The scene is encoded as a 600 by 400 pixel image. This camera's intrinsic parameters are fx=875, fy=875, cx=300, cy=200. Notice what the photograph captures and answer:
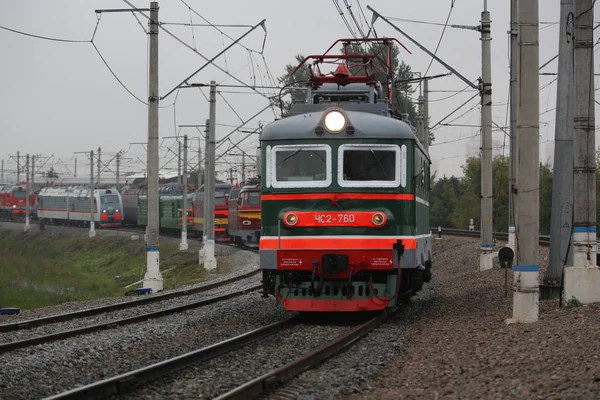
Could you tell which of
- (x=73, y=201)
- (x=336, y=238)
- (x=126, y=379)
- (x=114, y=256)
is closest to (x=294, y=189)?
(x=336, y=238)

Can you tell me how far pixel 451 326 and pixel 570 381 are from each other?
4.90 m

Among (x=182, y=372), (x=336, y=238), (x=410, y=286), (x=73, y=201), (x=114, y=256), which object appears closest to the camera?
(x=182, y=372)

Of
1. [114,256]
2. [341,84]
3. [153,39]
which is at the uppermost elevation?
[153,39]

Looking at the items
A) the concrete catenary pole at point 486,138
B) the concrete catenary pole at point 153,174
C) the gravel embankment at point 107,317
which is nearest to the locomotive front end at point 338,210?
the gravel embankment at point 107,317

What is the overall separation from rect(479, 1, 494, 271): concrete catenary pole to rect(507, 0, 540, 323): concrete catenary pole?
10.9 m

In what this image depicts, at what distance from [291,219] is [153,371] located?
440cm

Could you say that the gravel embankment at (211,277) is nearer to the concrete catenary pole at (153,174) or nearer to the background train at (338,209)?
the concrete catenary pole at (153,174)

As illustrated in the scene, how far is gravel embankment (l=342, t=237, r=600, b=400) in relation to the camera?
7.29 m

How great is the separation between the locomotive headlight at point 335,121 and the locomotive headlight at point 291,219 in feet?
4.29

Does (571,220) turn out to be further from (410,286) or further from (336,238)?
(336,238)

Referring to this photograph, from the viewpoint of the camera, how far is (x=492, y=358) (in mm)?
8938

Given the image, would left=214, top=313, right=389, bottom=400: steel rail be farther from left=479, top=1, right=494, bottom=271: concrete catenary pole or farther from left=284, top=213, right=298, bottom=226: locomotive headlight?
left=479, top=1, right=494, bottom=271: concrete catenary pole

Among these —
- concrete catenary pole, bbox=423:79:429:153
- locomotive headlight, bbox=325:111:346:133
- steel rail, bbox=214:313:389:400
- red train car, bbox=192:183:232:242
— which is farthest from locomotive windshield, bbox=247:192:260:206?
steel rail, bbox=214:313:389:400

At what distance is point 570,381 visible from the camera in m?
7.21
